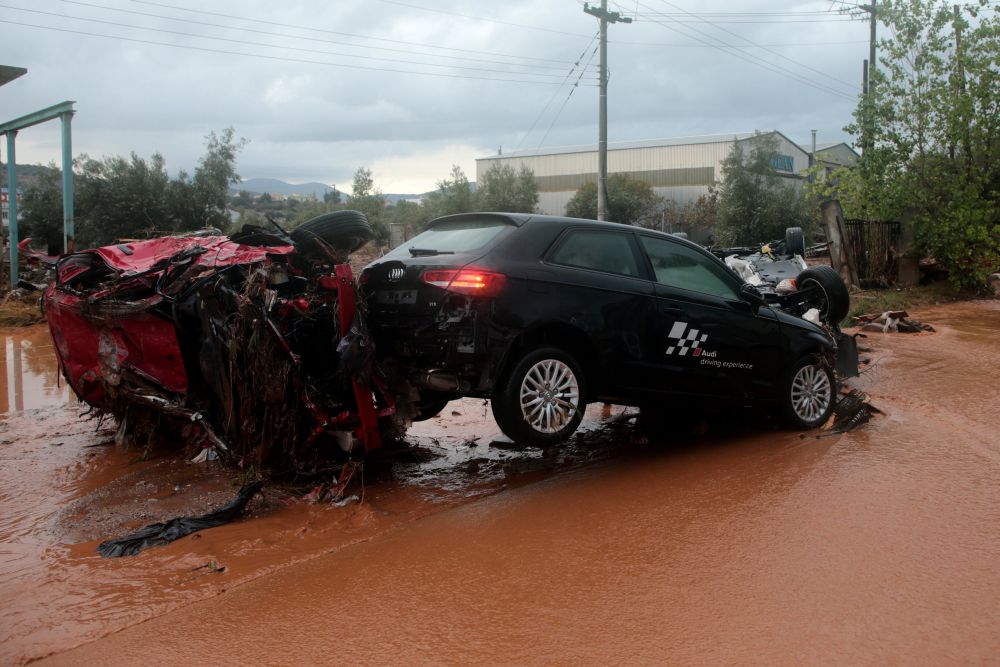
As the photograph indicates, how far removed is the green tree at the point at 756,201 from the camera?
3694 cm

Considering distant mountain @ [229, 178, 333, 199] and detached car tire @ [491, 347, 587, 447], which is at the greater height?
distant mountain @ [229, 178, 333, 199]

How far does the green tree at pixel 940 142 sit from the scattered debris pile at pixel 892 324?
21.0 ft

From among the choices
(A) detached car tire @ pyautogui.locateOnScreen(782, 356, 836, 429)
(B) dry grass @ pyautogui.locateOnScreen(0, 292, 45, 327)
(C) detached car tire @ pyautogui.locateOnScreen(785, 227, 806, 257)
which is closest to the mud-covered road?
(A) detached car tire @ pyautogui.locateOnScreen(782, 356, 836, 429)

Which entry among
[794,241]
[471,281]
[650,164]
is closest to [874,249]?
[794,241]

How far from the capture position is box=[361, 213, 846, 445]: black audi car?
5.22 m

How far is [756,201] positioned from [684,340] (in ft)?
110

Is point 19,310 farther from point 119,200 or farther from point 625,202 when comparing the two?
point 625,202

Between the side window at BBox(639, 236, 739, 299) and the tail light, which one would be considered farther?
the side window at BBox(639, 236, 739, 299)

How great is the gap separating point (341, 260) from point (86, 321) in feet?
6.27

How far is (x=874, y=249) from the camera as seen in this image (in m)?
20.1

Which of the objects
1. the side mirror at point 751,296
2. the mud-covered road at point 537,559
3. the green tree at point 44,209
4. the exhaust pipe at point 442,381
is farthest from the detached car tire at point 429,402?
the green tree at point 44,209

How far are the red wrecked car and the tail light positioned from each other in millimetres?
604

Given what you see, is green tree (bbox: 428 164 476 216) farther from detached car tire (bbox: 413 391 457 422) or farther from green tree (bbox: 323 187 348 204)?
detached car tire (bbox: 413 391 457 422)

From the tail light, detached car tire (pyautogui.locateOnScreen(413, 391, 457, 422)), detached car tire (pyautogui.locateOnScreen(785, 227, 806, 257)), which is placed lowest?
detached car tire (pyautogui.locateOnScreen(413, 391, 457, 422))
